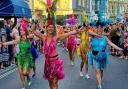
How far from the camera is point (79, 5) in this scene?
6506 cm

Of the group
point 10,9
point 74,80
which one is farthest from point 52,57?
point 10,9

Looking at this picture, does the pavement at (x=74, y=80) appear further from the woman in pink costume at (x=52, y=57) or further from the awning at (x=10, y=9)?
the awning at (x=10, y=9)

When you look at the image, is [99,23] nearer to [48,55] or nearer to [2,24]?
[48,55]

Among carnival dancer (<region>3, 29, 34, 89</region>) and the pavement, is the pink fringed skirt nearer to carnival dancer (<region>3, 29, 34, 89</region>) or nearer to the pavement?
carnival dancer (<region>3, 29, 34, 89</region>)

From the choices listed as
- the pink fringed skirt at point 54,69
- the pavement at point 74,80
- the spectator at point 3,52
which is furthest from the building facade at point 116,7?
the pink fringed skirt at point 54,69

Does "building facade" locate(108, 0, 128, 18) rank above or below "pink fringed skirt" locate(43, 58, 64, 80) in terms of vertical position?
below

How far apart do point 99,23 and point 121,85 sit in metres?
1.94

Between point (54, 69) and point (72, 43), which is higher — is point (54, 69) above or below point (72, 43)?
above

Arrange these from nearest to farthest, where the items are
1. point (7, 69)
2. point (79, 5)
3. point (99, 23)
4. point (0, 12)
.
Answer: point (99, 23)
point (7, 69)
point (0, 12)
point (79, 5)

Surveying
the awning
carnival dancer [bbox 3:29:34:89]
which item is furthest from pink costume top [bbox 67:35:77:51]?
carnival dancer [bbox 3:29:34:89]

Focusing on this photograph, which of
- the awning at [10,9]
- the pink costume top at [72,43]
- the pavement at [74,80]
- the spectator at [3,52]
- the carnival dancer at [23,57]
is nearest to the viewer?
the carnival dancer at [23,57]

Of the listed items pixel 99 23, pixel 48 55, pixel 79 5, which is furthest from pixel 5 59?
pixel 79 5

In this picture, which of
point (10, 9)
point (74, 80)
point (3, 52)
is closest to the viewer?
point (74, 80)

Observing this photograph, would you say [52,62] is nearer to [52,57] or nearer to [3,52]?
[52,57]
